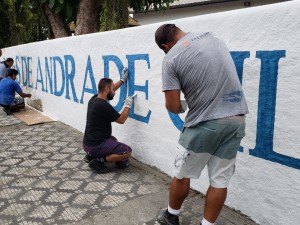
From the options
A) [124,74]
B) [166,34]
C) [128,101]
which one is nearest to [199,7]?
[124,74]

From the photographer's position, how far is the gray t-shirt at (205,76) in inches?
89.7

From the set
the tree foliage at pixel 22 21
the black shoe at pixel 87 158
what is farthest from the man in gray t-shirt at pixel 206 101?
the tree foliage at pixel 22 21

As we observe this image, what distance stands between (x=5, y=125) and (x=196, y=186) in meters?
4.94

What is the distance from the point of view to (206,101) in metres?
2.33

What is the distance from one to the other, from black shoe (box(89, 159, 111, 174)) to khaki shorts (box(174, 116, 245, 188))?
1765 millimetres

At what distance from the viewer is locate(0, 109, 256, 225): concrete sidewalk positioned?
303cm

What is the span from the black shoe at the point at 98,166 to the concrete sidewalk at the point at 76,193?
77 mm

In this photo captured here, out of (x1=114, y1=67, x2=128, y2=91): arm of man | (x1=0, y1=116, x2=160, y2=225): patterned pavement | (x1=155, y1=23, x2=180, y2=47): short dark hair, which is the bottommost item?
(x1=0, y1=116, x2=160, y2=225): patterned pavement

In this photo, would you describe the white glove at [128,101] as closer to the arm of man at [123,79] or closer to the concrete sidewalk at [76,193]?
the arm of man at [123,79]

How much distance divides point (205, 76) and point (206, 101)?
180mm

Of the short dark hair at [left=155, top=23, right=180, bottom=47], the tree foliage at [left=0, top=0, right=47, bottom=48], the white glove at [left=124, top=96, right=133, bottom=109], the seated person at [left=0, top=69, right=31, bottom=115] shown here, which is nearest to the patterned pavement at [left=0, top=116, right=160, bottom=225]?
the white glove at [left=124, top=96, right=133, bottom=109]

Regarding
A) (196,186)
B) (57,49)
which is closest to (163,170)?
(196,186)

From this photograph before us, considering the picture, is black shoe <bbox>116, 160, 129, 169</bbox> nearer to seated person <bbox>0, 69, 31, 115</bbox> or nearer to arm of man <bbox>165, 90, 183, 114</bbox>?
arm of man <bbox>165, 90, 183, 114</bbox>

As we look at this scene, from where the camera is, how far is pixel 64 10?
9781 millimetres
